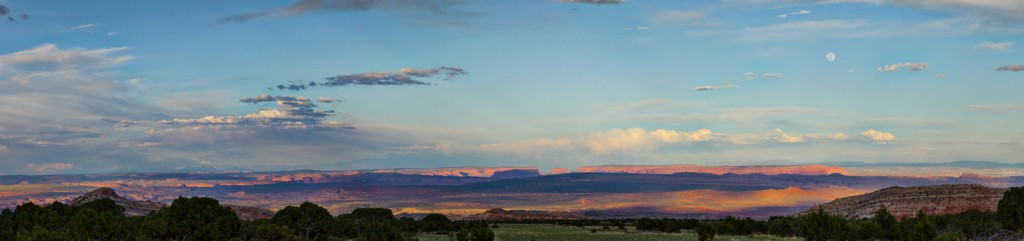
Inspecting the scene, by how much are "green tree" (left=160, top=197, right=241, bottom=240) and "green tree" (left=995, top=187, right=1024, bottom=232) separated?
208 ft

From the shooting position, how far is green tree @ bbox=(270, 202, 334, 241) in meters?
69.4

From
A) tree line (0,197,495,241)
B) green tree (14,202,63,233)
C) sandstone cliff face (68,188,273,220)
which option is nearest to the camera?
tree line (0,197,495,241)

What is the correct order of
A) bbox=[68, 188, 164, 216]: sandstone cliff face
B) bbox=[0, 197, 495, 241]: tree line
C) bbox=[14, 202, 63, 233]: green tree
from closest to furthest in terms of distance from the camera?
bbox=[0, 197, 495, 241]: tree line < bbox=[14, 202, 63, 233]: green tree < bbox=[68, 188, 164, 216]: sandstone cliff face

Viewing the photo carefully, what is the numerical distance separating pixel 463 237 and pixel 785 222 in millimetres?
56390

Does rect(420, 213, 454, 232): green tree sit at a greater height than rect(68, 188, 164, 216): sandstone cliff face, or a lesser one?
lesser

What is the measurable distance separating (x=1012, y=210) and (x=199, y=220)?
218 ft

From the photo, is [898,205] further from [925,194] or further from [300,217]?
[300,217]

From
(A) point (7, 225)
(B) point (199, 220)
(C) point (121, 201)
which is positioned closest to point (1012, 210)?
(B) point (199, 220)

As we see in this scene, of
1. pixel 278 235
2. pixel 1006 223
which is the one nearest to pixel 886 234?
pixel 1006 223

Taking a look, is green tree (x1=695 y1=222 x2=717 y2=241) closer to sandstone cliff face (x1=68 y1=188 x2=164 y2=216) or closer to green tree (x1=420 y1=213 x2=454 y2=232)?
green tree (x1=420 y1=213 x2=454 y2=232)

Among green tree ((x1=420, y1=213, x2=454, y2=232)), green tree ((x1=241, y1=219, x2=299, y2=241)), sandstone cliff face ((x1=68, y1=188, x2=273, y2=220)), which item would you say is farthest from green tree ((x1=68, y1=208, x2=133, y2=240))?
sandstone cliff face ((x1=68, y1=188, x2=273, y2=220))

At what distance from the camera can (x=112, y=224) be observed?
58.0 m

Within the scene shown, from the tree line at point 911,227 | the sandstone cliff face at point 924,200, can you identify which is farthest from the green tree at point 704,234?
the sandstone cliff face at point 924,200

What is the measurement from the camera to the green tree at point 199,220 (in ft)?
185
